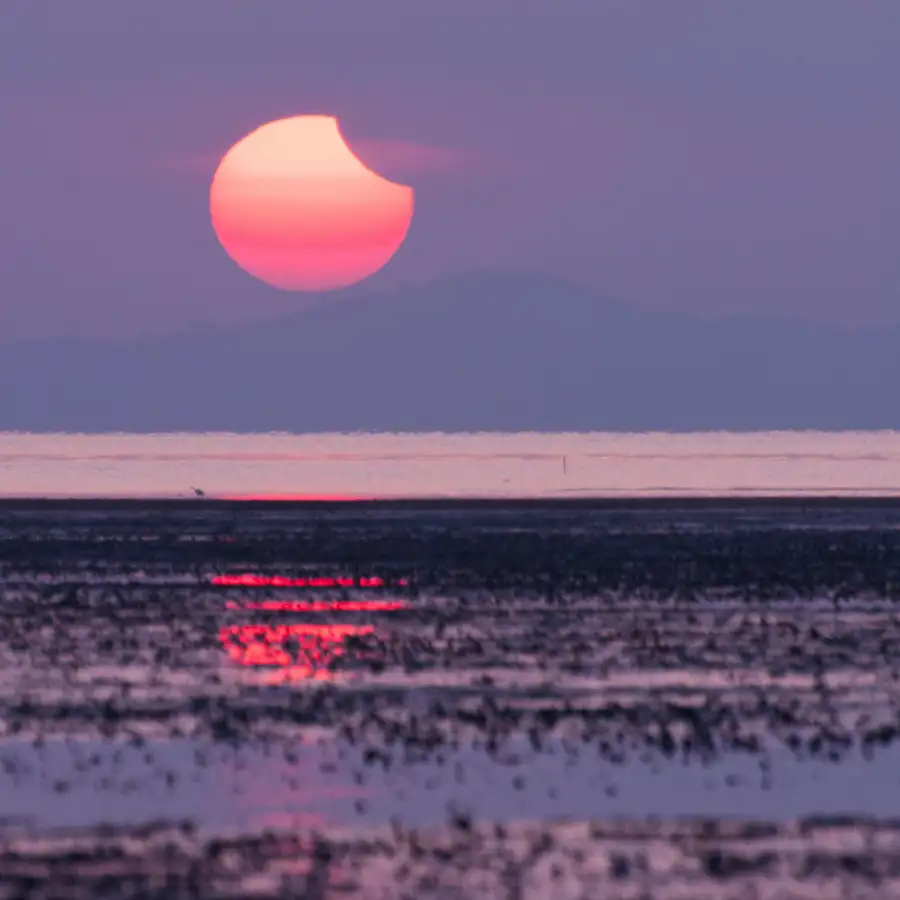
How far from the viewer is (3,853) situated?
1537cm

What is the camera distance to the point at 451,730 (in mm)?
21734

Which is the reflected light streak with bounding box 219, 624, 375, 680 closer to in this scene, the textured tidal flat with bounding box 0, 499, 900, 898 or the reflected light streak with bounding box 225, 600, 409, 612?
the textured tidal flat with bounding box 0, 499, 900, 898

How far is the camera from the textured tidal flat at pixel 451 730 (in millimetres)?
14945

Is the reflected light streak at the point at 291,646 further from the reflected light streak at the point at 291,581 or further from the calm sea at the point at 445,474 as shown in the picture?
the calm sea at the point at 445,474

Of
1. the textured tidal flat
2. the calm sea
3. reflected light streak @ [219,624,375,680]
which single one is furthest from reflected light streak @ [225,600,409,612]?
the calm sea

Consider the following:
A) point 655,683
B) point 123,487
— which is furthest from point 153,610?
point 123,487

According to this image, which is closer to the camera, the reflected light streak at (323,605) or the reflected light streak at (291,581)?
the reflected light streak at (323,605)

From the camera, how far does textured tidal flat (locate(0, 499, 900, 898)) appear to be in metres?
14.9

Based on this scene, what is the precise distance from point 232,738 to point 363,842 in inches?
226

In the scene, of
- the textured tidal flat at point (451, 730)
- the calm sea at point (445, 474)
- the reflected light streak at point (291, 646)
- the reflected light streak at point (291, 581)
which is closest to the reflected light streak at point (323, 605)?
the textured tidal flat at point (451, 730)

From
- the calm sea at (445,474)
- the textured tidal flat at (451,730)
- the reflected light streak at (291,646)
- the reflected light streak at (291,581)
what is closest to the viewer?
the textured tidal flat at (451,730)

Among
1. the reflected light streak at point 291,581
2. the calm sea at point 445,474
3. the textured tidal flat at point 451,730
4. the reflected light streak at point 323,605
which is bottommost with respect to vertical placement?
the textured tidal flat at point 451,730

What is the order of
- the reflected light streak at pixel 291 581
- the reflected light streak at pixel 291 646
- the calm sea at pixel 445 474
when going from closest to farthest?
the reflected light streak at pixel 291 646 → the reflected light streak at pixel 291 581 → the calm sea at pixel 445 474

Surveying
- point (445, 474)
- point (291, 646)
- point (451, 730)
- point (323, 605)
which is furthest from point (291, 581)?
point (445, 474)
